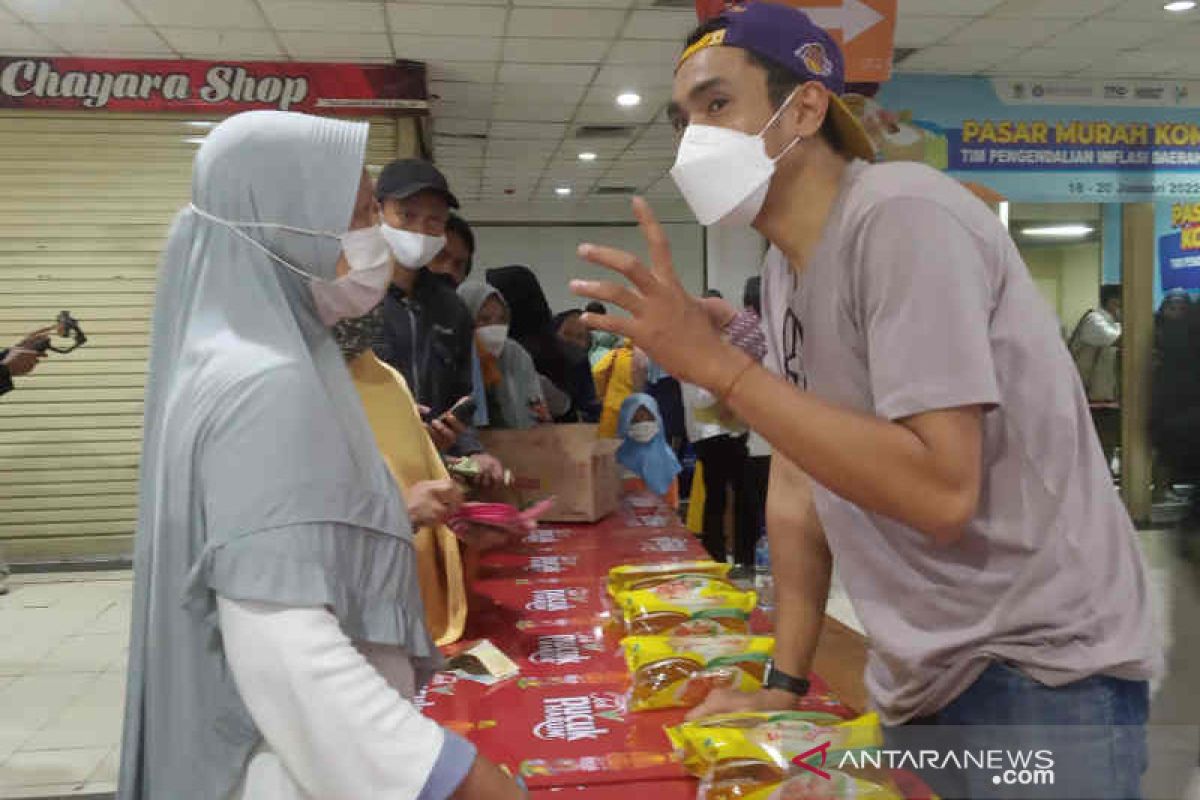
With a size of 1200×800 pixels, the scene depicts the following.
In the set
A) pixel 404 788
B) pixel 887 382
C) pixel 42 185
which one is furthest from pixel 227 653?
pixel 42 185

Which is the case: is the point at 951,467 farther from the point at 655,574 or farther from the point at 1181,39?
the point at 1181,39

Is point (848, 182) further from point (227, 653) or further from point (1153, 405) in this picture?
point (227, 653)

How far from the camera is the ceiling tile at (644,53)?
23.0ft

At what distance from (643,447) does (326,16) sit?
388cm

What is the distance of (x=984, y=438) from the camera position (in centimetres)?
102

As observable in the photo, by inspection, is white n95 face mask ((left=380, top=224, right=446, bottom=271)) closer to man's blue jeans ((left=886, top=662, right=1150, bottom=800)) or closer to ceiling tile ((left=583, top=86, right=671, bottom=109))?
man's blue jeans ((left=886, top=662, right=1150, bottom=800))

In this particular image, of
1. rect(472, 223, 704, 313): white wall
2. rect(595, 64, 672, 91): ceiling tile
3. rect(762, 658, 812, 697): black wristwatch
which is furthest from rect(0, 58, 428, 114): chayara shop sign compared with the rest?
rect(472, 223, 704, 313): white wall

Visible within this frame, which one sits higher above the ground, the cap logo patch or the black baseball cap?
the black baseball cap

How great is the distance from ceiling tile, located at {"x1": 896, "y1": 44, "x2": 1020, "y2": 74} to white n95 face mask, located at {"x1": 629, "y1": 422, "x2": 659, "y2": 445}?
4185 mm

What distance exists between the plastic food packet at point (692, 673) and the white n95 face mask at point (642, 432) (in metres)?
2.78

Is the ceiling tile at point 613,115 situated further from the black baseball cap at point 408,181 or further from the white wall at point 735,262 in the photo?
the black baseball cap at point 408,181

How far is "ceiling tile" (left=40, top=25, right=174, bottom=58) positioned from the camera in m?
6.60

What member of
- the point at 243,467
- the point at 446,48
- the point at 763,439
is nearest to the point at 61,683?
the point at 243,467

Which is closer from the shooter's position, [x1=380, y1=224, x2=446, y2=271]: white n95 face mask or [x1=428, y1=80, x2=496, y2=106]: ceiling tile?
[x1=380, y1=224, x2=446, y2=271]: white n95 face mask
